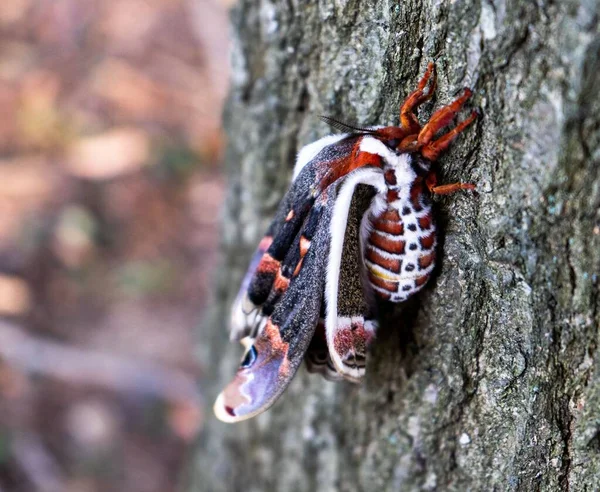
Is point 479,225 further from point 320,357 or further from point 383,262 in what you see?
point 320,357

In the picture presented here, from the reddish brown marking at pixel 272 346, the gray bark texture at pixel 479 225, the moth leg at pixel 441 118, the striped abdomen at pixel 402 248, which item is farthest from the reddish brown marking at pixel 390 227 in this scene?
the reddish brown marking at pixel 272 346

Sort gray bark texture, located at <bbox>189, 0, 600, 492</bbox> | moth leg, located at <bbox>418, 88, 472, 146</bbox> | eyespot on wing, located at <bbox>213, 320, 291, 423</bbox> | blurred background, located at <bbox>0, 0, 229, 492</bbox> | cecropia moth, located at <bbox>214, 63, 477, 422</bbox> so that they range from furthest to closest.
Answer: blurred background, located at <bbox>0, 0, 229, 492</bbox> < eyespot on wing, located at <bbox>213, 320, 291, 423</bbox> < cecropia moth, located at <bbox>214, 63, 477, 422</bbox> < moth leg, located at <bbox>418, 88, 472, 146</bbox> < gray bark texture, located at <bbox>189, 0, 600, 492</bbox>

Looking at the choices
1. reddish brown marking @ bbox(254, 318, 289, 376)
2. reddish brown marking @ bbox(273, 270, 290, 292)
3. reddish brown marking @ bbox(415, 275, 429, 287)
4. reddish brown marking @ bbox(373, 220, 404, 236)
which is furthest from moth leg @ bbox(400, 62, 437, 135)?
reddish brown marking @ bbox(254, 318, 289, 376)

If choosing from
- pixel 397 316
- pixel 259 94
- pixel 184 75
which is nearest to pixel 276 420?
pixel 397 316

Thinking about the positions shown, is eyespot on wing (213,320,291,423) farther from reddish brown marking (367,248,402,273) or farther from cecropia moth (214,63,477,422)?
reddish brown marking (367,248,402,273)

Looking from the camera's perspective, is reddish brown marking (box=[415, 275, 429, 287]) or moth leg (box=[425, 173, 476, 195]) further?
reddish brown marking (box=[415, 275, 429, 287])

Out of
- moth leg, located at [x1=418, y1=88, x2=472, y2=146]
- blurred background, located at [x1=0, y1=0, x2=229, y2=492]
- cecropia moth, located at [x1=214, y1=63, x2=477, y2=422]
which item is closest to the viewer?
moth leg, located at [x1=418, y1=88, x2=472, y2=146]

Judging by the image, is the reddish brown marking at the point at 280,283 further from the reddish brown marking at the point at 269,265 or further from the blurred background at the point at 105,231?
the blurred background at the point at 105,231

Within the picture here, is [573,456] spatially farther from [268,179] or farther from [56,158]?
[56,158]
